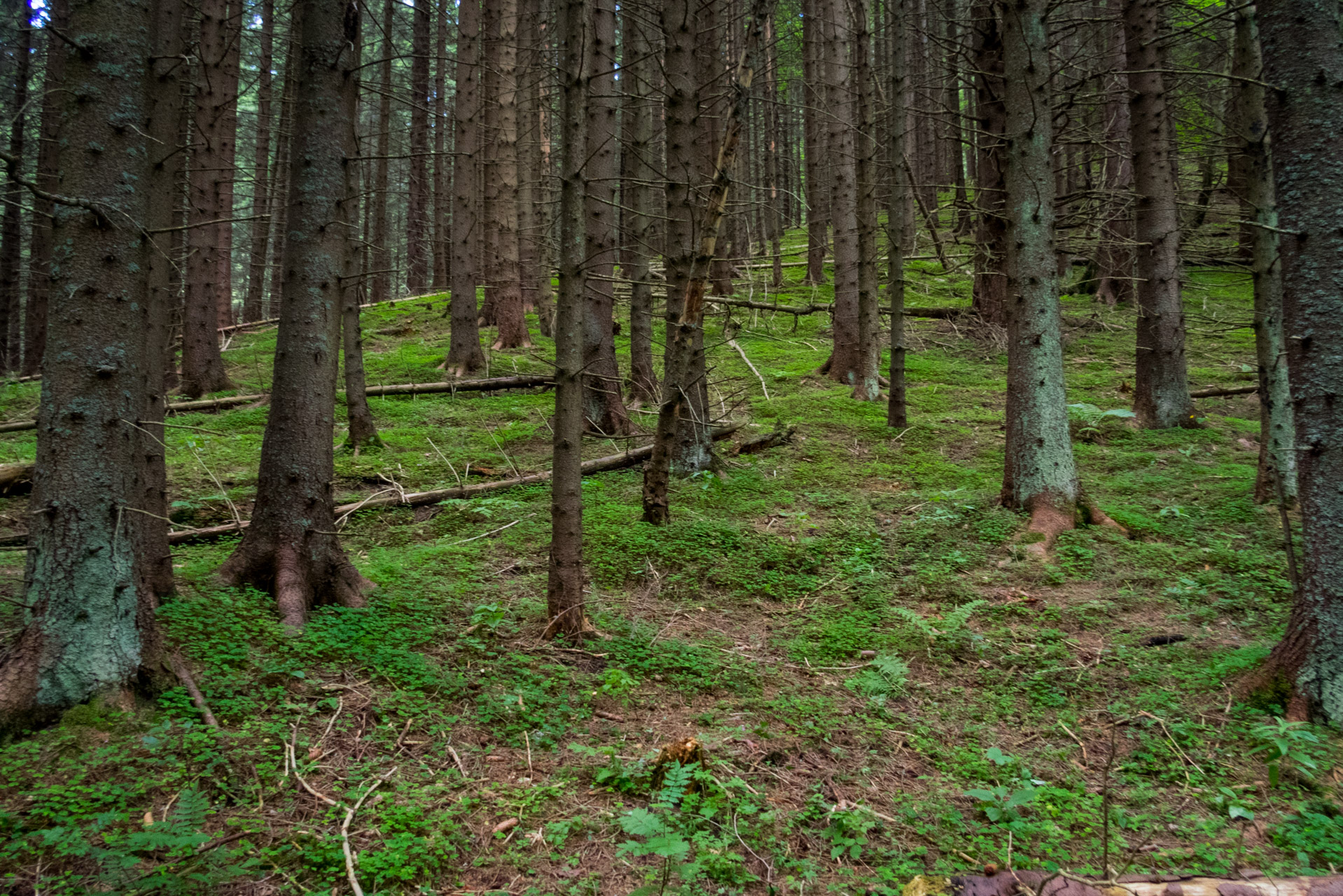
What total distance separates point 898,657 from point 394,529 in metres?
4.76

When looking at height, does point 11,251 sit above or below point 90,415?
above

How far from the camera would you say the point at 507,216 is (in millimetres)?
14758

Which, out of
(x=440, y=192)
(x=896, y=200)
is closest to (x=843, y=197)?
(x=896, y=200)

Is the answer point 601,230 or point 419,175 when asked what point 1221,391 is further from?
point 419,175

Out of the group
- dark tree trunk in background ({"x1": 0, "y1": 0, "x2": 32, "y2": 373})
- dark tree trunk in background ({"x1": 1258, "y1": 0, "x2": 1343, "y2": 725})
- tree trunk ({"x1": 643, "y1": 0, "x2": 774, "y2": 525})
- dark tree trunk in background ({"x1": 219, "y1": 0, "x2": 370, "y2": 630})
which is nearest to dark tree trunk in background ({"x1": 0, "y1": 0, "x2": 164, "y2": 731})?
dark tree trunk in background ({"x1": 219, "y1": 0, "x2": 370, "y2": 630})

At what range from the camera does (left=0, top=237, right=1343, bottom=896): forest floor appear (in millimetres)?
3008

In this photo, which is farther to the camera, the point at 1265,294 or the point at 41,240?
the point at 41,240

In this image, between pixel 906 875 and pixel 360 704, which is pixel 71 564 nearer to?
pixel 360 704

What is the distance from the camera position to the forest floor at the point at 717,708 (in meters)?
3.01

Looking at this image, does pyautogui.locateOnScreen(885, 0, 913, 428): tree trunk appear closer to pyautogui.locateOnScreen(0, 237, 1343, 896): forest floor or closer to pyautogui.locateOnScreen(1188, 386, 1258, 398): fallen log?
pyautogui.locateOnScreen(0, 237, 1343, 896): forest floor

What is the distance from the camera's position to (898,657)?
5.23 metres

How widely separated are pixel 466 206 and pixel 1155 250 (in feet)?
35.3

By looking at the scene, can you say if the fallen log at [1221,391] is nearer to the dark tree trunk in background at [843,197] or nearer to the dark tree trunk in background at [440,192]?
the dark tree trunk in background at [843,197]

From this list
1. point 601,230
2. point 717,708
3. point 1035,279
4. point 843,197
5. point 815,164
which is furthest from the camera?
point 815,164
